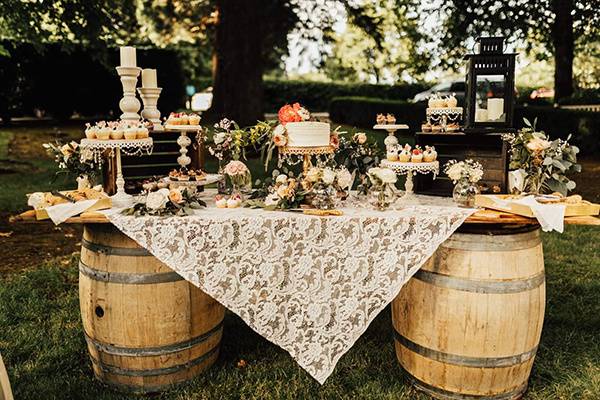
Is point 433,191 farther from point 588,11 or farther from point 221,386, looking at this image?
point 588,11

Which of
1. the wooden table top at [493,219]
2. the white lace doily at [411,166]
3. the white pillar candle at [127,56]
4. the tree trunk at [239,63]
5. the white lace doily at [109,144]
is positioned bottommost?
the wooden table top at [493,219]

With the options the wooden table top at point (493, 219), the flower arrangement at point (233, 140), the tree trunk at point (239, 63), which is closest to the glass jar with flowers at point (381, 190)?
the wooden table top at point (493, 219)

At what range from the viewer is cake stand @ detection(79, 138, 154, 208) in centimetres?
305

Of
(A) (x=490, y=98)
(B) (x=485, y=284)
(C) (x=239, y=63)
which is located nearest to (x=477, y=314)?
(B) (x=485, y=284)

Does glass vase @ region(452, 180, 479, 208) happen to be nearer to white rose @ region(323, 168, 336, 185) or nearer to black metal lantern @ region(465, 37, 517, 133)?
black metal lantern @ region(465, 37, 517, 133)

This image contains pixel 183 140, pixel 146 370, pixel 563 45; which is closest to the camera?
pixel 146 370

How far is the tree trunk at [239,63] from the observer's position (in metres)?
10.8

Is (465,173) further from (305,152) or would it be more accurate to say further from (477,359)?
(477,359)

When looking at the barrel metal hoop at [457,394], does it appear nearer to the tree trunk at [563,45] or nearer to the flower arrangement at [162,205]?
the flower arrangement at [162,205]

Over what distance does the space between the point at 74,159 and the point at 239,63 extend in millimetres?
7868

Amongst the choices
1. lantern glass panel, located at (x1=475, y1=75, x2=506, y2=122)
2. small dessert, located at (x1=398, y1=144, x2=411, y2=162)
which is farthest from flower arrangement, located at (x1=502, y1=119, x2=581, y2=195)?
small dessert, located at (x1=398, y1=144, x2=411, y2=162)

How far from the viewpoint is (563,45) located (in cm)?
1307

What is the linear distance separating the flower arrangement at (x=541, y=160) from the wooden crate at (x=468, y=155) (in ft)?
0.29

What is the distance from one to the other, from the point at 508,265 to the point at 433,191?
0.89m
